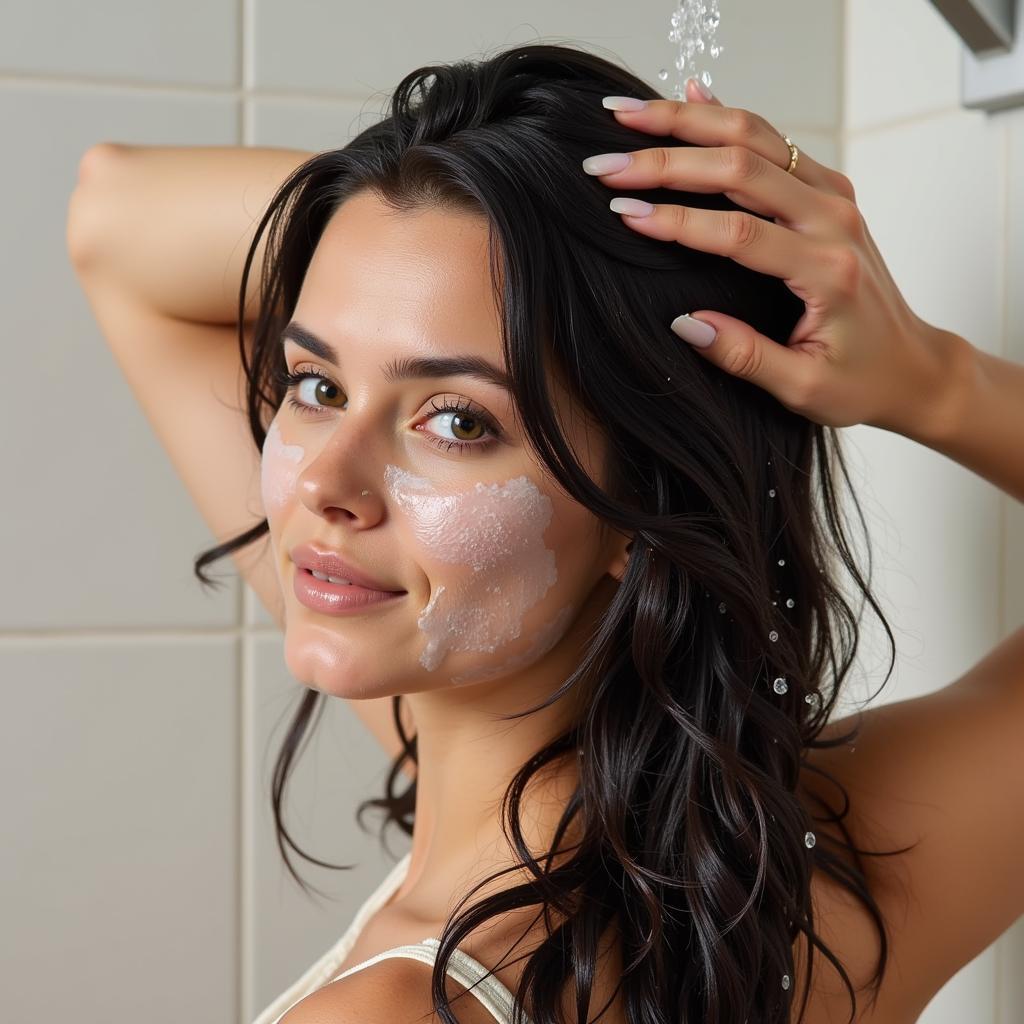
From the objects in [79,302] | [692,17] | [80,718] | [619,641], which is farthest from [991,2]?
[80,718]

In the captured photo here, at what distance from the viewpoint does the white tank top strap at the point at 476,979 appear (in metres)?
0.68

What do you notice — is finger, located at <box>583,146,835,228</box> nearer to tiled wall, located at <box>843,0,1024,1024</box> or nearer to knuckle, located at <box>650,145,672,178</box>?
knuckle, located at <box>650,145,672,178</box>

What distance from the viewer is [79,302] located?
109 centimetres

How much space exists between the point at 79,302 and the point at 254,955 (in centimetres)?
58

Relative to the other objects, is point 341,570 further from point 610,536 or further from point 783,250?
point 783,250

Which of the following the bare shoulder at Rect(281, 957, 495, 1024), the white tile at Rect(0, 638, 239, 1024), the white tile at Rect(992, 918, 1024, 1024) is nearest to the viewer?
the bare shoulder at Rect(281, 957, 495, 1024)

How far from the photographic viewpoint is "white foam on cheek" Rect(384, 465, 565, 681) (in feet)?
2.36

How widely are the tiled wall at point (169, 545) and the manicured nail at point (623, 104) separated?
1.31ft

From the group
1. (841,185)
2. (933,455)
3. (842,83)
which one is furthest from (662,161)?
(842,83)

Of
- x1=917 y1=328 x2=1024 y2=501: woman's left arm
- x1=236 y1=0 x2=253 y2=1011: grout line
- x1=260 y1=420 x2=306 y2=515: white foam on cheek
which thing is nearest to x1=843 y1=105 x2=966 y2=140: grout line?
x1=917 y1=328 x2=1024 y2=501: woman's left arm

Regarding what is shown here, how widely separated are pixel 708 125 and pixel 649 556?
238 millimetres

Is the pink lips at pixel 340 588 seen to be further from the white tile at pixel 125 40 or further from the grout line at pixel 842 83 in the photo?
the grout line at pixel 842 83

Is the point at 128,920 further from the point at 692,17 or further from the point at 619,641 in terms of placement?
the point at 692,17

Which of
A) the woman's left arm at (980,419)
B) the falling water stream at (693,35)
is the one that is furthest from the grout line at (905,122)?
the woman's left arm at (980,419)
